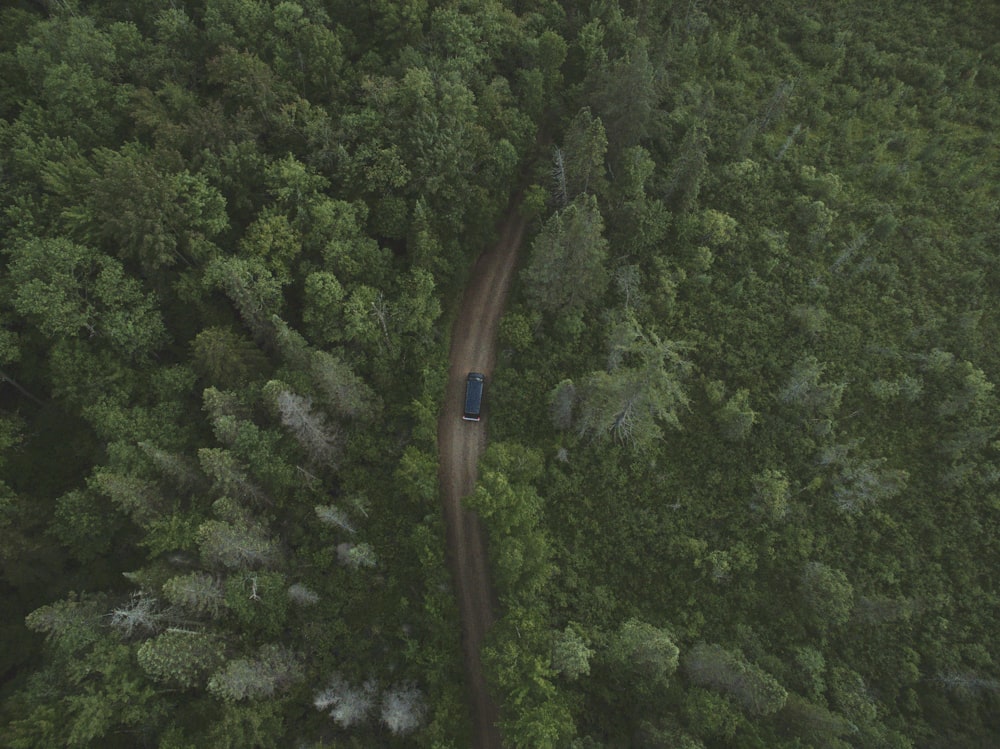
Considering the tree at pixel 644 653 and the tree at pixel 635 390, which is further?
the tree at pixel 635 390

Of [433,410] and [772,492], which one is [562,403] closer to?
[433,410]

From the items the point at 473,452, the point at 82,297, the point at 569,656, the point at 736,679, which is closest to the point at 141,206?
the point at 82,297

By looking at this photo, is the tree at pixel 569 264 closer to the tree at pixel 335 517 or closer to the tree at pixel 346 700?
the tree at pixel 335 517

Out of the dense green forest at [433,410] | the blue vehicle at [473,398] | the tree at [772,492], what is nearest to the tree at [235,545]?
the dense green forest at [433,410]

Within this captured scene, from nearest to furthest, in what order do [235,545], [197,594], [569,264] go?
[197,594], [235,545], [569,264]

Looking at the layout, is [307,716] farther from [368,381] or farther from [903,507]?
[903,507]

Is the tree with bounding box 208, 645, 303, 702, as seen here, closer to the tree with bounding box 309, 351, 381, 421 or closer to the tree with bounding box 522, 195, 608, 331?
the tree with bounding box 309, 351, 381, 421

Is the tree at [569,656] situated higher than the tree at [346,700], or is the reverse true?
the tree at [569,656]

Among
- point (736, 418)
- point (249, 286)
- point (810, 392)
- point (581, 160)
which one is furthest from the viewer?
point (810, 392)

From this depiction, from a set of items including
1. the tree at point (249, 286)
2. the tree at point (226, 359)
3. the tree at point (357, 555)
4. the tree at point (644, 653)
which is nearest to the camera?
the tree at point (644, 653)
